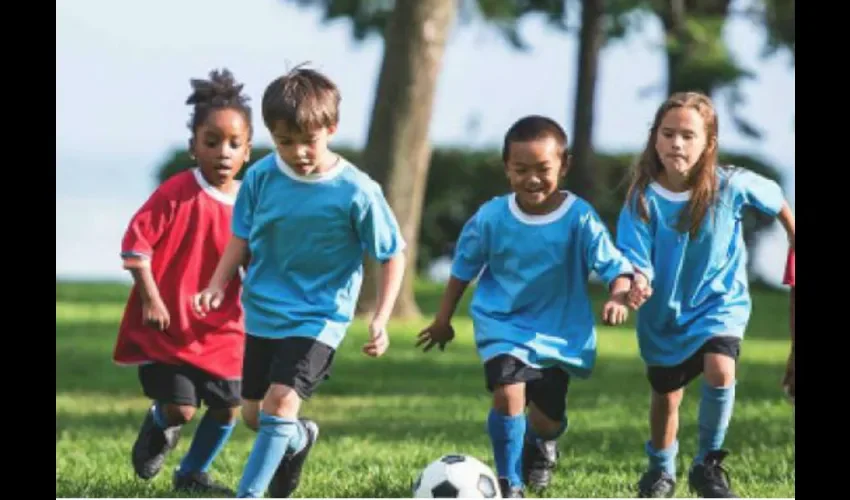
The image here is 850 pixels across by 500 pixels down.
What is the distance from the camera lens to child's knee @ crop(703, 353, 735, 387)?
7.62 metres

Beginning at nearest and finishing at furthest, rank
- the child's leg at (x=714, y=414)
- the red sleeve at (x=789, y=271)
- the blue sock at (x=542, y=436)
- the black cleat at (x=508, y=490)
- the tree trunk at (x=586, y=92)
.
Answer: the black cleat at (x=508, y=490)
the child's leg at (x=714, y=414)
the red sleeve at (x=789, y=271)
the blue sock at (x=542, y=436)
the tree trunk at (x=586, y=92)

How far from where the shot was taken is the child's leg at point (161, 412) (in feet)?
26.1

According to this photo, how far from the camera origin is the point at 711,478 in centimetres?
773

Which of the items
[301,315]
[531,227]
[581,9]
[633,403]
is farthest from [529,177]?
[581,9]

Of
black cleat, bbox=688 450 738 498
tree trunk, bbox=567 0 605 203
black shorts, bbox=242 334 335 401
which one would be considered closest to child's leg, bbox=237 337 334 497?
black shorts, bbox=242 334 335 401

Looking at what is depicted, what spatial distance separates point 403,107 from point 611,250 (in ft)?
33.3

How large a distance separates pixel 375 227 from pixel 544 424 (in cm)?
135

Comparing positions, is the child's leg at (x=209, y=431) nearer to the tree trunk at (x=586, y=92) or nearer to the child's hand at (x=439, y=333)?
the child's hand at (x=439, y=333)

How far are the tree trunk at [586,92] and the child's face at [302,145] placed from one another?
16554mm

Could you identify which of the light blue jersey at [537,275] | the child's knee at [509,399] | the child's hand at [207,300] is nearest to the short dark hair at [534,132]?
the light blue jersey at [537,275]

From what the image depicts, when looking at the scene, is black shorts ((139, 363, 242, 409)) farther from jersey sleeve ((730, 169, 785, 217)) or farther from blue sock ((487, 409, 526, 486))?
jersey sleeve ((730, 169, 785, 217))

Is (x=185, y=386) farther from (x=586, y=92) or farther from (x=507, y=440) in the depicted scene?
(x=586, y=92)

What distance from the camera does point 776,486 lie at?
8102 millimetres

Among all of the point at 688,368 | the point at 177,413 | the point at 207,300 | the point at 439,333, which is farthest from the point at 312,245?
the point at 688,368
